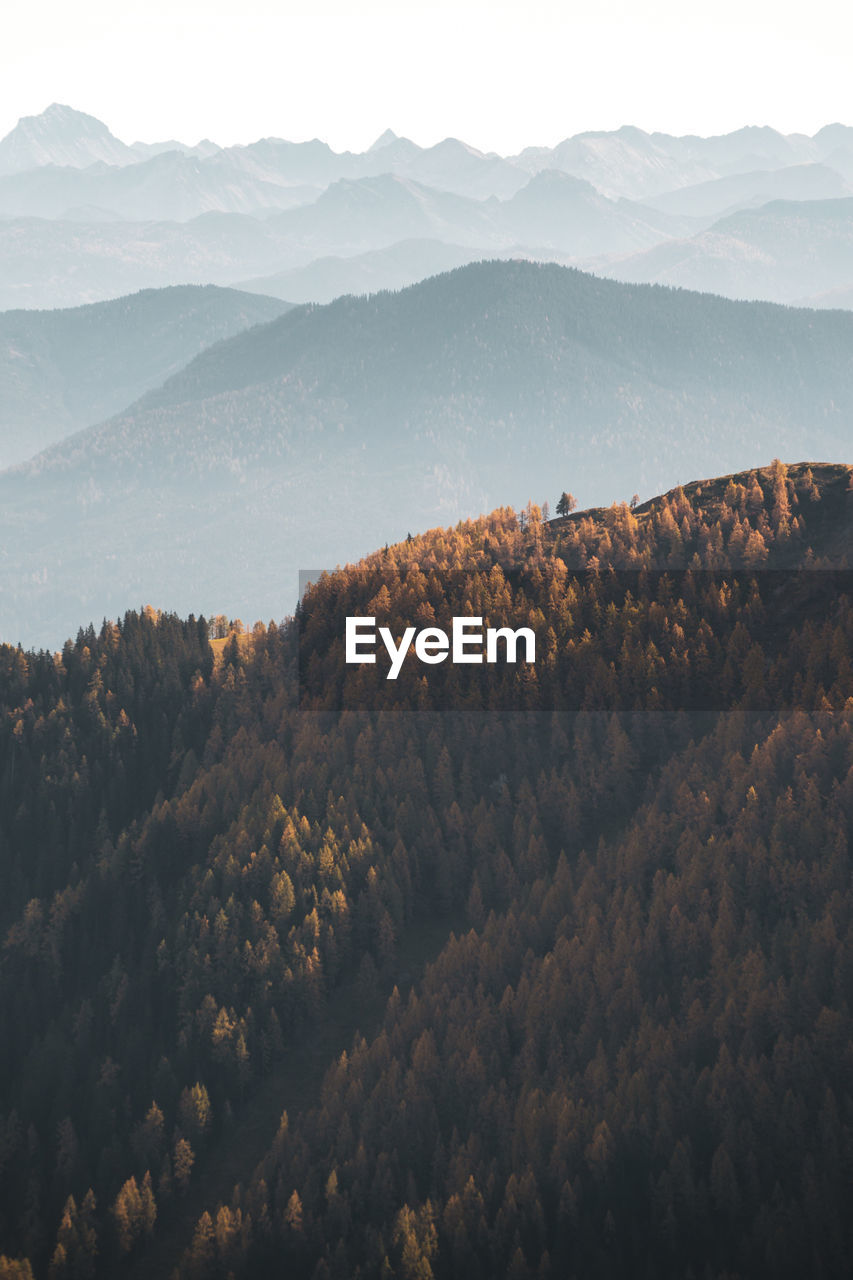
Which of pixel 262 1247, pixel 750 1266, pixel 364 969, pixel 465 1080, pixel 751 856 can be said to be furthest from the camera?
pixel 364 969

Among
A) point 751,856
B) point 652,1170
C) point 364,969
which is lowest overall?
point 652,1170

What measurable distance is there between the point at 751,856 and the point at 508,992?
3763cm

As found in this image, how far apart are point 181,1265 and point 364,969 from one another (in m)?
51.3

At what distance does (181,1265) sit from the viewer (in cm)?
15588

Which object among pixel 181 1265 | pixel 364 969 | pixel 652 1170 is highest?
pixel 364 969

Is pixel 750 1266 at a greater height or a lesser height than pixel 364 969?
lesser

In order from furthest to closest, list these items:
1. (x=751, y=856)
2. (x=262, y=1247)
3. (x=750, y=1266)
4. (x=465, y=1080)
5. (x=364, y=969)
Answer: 1. (x=364, y=969)
2. (x=751, y=856)
3. (x=465, y=1080)
4. (x=262, y=1247)
5. (x=750, y=1266)

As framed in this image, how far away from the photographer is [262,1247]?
506ft

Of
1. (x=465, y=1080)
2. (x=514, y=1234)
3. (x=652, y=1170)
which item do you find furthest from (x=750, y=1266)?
(x=465, y=1080)

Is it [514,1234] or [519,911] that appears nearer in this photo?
[514,1234]

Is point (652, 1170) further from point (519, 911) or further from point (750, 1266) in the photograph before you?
point (519, 911)

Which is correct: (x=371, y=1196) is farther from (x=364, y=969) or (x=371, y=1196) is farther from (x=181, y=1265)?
(x=364, y=969)

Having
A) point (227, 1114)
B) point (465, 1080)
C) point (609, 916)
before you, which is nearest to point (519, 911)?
point (609, 916)

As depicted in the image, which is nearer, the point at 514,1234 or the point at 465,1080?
the point at 514,1234
